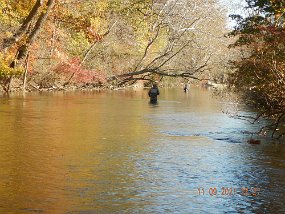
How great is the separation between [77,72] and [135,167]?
32886 mm

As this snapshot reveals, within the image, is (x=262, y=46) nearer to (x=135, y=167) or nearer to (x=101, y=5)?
(x=101, y=5)

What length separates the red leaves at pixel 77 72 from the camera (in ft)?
163

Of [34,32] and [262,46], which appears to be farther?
[34,32]

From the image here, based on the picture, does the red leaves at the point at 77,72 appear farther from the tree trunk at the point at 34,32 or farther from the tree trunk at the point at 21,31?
the tree trunk at the point at 21,31

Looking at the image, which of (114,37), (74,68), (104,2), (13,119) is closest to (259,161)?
(13,119)

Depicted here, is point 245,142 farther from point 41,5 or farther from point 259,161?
point 41,5

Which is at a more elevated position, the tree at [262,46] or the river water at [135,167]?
the tree at [262,46]

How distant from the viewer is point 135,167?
17.8 m

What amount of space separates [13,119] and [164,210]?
62.6ft

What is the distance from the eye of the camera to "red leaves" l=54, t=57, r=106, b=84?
1954 inches
